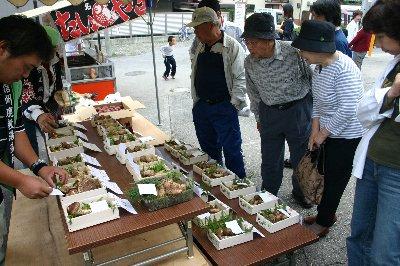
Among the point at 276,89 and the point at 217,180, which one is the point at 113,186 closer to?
the point at 217,180

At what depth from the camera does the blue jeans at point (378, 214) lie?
1.86m

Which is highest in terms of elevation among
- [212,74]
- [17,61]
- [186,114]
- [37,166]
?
[17,61]

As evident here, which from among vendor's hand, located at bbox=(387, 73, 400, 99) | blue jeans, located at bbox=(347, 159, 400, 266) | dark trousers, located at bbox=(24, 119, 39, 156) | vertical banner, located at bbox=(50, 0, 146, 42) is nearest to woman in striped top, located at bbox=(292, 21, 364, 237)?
blue jeans, located at bbox=(347, 159, 400, 266)

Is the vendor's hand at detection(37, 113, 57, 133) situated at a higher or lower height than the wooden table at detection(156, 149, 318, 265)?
higher

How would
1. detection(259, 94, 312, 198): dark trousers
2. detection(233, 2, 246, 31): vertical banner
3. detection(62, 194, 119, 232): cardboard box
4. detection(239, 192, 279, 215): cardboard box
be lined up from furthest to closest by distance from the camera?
detection(233, 2, 246, 31): vertical banner → detection(259, 94, 312, 198): dark trousers → detection(239, 192, 279, 215): cardboard box → detection(62, 194, 119, 232): cardboard box

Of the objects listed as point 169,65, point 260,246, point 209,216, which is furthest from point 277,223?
point 169,65

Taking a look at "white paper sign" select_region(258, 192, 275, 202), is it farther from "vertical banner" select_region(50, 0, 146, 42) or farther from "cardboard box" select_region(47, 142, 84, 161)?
"vertical banner" select_region(50, 0, 146, 42)

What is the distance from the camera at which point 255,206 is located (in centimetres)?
270

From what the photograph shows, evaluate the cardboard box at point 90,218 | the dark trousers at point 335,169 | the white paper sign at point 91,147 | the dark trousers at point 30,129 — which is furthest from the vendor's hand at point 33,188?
the dark trousers at point 30,129

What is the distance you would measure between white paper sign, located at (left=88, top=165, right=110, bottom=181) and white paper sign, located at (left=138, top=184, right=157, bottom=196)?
47 cm

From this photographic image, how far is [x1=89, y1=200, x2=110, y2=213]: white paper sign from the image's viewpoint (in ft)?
6.24

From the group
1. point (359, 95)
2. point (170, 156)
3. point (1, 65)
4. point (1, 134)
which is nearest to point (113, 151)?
point (170, 156)

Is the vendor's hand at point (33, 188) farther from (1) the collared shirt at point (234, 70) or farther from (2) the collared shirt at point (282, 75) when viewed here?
(1) the collared shirt at point (234, 70)

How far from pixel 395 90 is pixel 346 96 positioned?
0.88m
